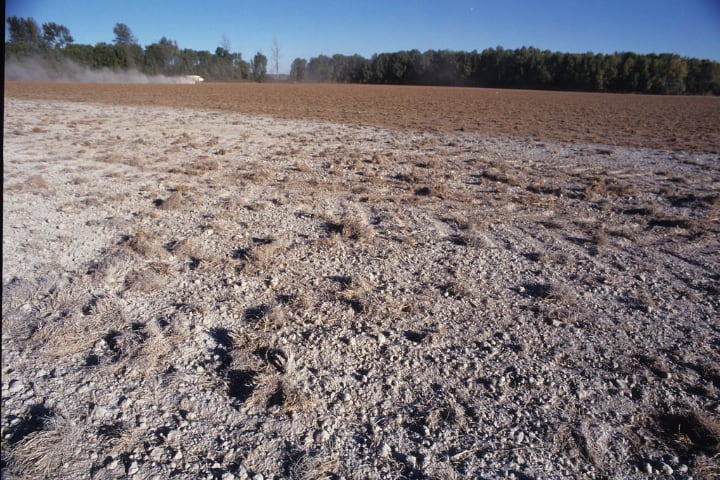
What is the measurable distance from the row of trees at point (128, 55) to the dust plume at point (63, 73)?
105 cm

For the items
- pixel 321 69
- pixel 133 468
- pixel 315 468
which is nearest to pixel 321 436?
pixel 315 468

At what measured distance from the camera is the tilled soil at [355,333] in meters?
2.57

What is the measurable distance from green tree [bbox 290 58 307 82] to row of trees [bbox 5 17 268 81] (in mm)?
11227

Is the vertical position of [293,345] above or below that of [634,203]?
below

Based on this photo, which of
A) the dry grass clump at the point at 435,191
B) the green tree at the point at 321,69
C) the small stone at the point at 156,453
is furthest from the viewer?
the green tree at the point at 321,69

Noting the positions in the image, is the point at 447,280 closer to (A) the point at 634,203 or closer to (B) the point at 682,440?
(B) the point at 682,440

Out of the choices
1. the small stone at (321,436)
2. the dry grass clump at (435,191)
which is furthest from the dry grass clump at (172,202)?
the small stone at (321,436)

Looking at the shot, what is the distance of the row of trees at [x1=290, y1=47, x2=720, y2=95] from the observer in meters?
73.8

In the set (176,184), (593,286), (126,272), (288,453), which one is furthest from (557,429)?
(176,184)

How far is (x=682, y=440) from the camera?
267 centimetres

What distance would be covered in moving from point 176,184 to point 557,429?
775cm

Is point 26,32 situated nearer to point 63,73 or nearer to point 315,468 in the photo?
point 63,73

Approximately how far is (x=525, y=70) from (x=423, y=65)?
23750mm

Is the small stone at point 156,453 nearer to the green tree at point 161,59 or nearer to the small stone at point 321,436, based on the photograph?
the small stone at point 321,436
